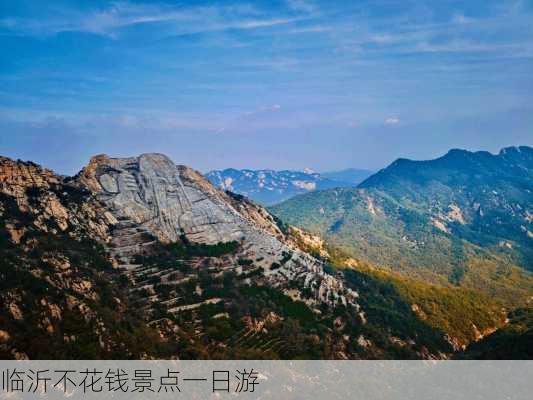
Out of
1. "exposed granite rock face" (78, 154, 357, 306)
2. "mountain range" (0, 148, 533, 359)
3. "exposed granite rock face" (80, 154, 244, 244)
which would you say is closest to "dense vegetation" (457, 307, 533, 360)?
"mountain range" (0, 148, 533, 359)

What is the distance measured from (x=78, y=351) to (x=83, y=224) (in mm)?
44842

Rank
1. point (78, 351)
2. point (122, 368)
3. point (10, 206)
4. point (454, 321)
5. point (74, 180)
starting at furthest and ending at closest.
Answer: point (454, 321), point (74, 180), point (10, 206), point (78, 351), point (122, 368)

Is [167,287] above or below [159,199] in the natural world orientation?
below

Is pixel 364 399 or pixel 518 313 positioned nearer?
pixel 364 399

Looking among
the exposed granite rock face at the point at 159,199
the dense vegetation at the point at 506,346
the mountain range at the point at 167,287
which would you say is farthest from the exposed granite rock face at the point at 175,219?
the dense vegetation at the point at 506,346

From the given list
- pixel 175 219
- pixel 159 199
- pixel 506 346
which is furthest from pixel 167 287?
pixel 506 346

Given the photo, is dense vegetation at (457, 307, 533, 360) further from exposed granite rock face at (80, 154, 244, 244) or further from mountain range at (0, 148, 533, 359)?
exposed granite rock face at (80, 154, 244, 244)

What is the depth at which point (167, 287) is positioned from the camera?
104m

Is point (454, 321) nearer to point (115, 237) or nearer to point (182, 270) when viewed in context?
point (182, 270)

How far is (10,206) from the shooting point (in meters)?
100

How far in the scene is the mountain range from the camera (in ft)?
250

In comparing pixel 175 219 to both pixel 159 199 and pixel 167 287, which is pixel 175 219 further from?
pixel 167 287

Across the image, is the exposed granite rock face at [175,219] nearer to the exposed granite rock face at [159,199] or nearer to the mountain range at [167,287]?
the exposed granite rock face at [159,199]

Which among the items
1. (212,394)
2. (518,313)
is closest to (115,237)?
(212,394)
